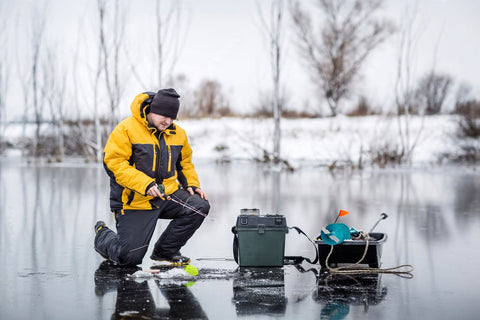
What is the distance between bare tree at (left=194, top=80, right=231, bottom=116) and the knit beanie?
35098mm

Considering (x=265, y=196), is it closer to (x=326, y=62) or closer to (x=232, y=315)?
(x=232, y=315)

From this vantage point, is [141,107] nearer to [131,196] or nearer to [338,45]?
[131,196]

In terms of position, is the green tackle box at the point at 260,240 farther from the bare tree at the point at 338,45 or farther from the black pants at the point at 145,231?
the bare tree at the point at 338,45

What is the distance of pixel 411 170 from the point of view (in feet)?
59.9

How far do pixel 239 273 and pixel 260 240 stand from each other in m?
0.34

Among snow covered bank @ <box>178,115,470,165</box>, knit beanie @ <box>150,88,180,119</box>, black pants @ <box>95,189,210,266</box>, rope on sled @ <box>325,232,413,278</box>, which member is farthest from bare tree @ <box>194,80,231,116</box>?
rope on sled @ <box>325,232,413,278</box>

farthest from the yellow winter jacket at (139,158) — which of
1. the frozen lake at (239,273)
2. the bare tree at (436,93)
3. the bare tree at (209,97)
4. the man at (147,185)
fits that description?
the bare tree at (209,97)

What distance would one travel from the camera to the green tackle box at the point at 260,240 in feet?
14.8

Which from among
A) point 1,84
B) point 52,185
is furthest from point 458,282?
point 1,84

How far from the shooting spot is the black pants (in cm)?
446

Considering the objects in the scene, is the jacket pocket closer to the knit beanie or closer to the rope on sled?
the knit beanie

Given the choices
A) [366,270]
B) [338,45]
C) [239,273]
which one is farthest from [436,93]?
[239,273]

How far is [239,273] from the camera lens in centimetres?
437

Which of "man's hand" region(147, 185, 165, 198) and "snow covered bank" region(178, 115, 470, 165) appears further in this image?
"snow covered bank" region(178, 115, 470, 165)
